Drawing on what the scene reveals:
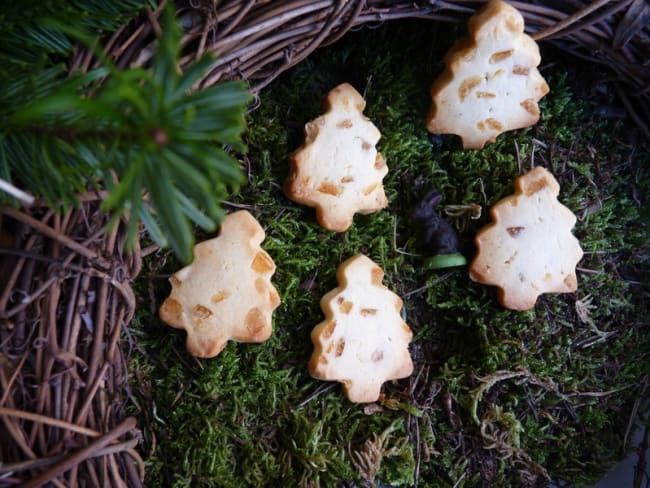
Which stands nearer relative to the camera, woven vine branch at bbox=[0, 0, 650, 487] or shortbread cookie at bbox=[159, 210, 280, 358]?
woven vine branch at bbox=[0, 0, 650, 487]

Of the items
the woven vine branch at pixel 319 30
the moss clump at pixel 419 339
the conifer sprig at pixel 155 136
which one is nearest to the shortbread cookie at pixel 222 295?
the moss clump at pixel 419 339

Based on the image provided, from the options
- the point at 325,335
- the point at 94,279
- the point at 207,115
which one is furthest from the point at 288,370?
the point at 207,115

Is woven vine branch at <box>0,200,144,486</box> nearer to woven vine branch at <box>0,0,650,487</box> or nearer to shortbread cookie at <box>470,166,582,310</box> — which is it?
woven vine branch at <box>0,0,650,487</box>

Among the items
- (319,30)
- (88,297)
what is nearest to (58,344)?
(88,297)

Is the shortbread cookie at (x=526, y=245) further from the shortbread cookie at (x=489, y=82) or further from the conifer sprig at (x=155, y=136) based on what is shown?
the conifer sprig at (x=155, y=136)

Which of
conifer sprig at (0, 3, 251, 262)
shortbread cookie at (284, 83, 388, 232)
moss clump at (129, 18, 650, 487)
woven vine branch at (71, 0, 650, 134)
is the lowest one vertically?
moss clump at (129, 18, 650, 487)

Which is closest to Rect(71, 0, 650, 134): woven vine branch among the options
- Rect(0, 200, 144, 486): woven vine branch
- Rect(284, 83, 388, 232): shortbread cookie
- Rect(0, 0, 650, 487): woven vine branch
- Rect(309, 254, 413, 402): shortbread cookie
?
Rect(0, 0, 650, 487): woven vine branch

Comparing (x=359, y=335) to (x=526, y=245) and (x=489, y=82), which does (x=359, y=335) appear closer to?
(x=526, y=245)
